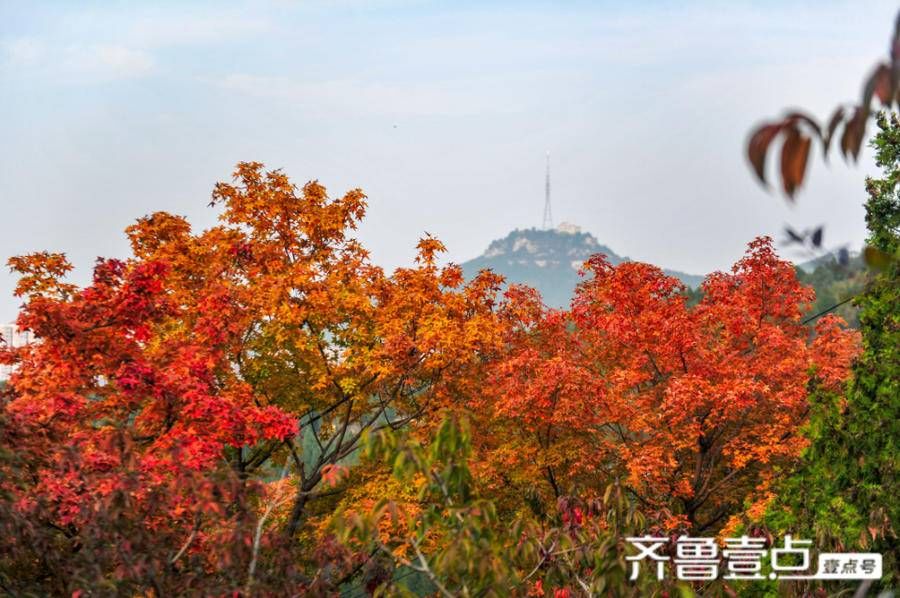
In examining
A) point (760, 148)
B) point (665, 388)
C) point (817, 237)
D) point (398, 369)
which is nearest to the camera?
point (760, 148)

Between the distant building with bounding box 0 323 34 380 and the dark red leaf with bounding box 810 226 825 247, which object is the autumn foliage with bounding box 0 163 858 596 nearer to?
the distant building with bounding box 0 323 34 380

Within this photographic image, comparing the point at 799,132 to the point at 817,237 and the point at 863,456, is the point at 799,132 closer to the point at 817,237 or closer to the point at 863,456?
the point at 817,237

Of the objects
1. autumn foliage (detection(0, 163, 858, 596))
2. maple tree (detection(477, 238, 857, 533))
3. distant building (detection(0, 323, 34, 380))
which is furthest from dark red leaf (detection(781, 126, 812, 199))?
maple tree (detection(477, 238, 857, 533))

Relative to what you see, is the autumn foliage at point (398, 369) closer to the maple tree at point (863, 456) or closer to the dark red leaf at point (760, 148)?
the maple tree at point (863, 456)

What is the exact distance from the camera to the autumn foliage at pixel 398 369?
34.9 feet

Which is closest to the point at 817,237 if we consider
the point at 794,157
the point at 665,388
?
the point at 794,157

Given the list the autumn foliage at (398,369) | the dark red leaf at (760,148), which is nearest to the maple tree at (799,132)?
the dark red leaf at (760,148)

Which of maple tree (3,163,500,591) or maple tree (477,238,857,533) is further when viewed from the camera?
maple tree (477,238,857,533)

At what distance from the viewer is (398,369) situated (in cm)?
1497

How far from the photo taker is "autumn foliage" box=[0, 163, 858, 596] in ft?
34.9

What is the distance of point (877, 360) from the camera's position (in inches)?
403

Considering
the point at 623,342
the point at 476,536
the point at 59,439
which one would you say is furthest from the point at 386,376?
the point at 476,536

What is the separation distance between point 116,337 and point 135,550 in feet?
14.1

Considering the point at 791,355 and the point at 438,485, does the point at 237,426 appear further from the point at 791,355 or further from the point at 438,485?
the point at 791,355
